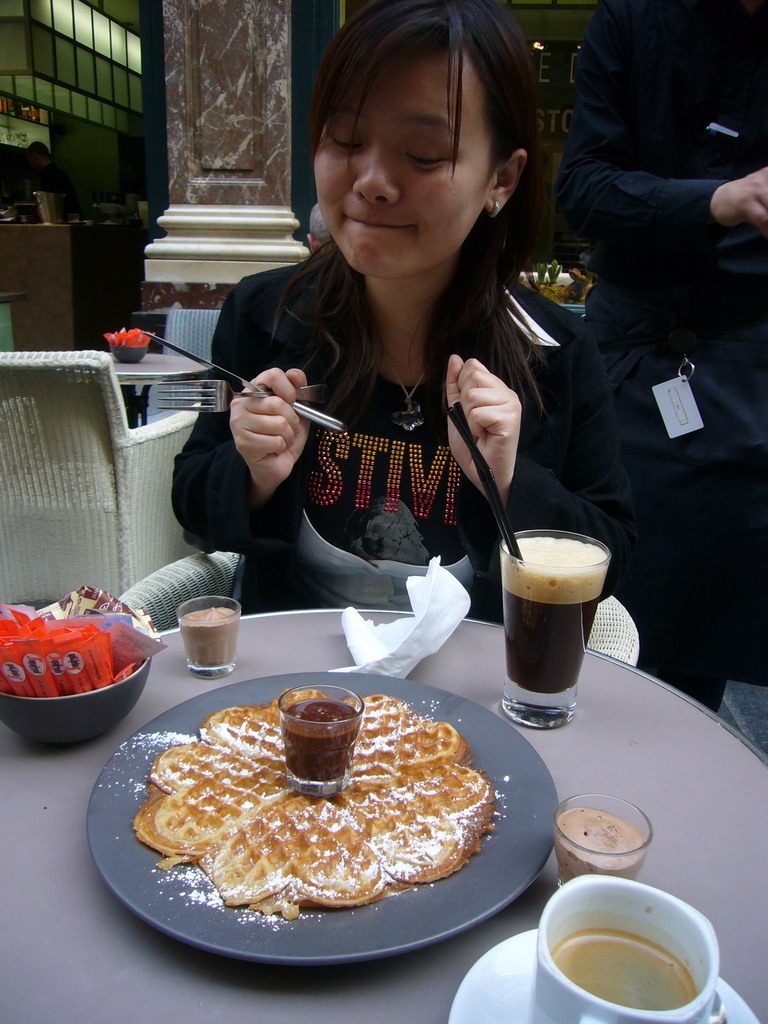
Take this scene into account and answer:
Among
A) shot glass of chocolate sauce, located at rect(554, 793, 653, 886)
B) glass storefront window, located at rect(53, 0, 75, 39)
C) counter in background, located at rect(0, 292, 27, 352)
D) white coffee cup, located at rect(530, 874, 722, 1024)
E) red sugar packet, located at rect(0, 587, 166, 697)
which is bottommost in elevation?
counter in background, located at rect(0, 292, 27, 352)

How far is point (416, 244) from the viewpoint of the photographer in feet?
4.59

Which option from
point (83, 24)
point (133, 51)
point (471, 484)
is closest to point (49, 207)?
point (83, 24)

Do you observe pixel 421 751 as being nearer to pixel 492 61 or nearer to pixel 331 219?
pixel 331 219

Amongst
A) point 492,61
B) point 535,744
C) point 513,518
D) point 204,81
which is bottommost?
point 535,744

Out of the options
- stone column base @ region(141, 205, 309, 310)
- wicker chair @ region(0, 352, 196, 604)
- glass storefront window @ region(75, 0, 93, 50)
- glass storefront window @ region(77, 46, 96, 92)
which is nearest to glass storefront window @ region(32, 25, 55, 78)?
glass storefront window @ region(75, 0, 93, 50)

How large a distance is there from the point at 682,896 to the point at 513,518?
2.40ft

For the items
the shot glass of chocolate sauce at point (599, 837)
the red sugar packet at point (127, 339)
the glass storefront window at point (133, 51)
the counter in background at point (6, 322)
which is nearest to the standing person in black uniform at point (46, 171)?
the counter in background at point (6, 322)

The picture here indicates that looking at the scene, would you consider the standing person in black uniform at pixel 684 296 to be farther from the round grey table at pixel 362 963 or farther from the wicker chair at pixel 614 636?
the round grey table at pixel 362 963

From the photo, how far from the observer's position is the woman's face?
1298 mm

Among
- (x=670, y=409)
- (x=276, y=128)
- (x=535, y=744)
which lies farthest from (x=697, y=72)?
(x=276, y=128)

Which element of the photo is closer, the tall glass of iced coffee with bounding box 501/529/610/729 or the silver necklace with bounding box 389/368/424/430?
the tall glass of iced coffee with bounding box 501/529/610/729

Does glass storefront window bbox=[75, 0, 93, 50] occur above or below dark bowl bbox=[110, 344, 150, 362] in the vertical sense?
above

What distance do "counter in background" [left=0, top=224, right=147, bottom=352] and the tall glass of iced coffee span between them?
842 centimetres

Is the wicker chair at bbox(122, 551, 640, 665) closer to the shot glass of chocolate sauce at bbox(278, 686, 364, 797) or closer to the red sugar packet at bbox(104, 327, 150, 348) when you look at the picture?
the shot glass of chocolate sauce at bbox(278, 686, 364, 797)
